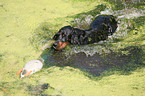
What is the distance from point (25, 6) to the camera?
570 centimetres

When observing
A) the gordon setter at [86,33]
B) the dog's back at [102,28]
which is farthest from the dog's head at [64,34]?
the dog's back at [102,28]

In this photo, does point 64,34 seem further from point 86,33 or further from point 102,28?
point 102,28

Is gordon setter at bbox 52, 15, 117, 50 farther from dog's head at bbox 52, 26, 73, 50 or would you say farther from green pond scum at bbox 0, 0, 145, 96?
green pond scum at bbox 0, 0, 145, 96

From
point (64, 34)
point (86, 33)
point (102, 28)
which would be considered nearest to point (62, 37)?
point (64, 34)

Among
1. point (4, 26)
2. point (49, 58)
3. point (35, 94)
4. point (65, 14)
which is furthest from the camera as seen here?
point (65, 14)

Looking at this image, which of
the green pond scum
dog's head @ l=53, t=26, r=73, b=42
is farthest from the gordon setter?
the green pond scum

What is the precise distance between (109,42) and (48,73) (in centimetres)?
166

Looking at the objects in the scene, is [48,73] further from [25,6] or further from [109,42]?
[25,6]

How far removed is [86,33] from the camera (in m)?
4.02

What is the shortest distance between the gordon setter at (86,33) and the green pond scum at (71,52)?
0.13 metres

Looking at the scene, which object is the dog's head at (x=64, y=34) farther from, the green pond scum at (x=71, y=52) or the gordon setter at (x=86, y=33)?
the green pond scum at (x=71, y=52)

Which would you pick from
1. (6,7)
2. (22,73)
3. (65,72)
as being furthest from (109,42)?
(6,7)

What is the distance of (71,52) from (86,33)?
54 cm

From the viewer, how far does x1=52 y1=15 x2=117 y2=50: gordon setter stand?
3850 mm
